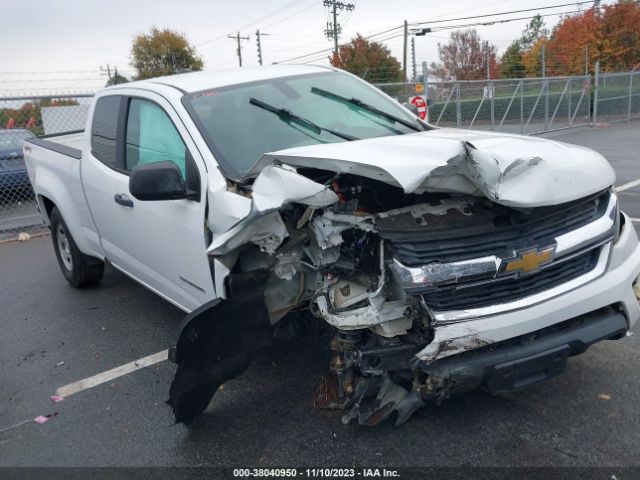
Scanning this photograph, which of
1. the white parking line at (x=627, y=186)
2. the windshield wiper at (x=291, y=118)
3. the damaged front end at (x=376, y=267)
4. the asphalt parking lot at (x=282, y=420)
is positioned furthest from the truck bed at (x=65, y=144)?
the white parking line at (x=627, y=186)

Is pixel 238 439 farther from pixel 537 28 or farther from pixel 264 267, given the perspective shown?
pixel 537 28

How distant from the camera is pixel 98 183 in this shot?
451cm

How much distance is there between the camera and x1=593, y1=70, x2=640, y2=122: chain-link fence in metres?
19.7

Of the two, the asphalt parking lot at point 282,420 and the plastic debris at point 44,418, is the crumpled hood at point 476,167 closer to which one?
the asphalt parking lot at point 282,420

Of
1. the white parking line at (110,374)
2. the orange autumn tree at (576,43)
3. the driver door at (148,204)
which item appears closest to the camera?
the driver door at (148,204)

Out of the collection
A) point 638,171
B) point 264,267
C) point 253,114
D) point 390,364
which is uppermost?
point 253,114

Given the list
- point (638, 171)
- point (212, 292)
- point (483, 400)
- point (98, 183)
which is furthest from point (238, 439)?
point (638, 171)

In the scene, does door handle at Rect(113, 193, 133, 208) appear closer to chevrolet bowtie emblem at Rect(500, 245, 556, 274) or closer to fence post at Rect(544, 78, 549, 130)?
chevrolet bowtie emblem at Rect(500, 245, 556, 274)

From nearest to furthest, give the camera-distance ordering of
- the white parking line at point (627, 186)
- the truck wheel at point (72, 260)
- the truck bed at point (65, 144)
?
the truck bed at point (65, 144), the truck wheel at point (72, 260), the white parking line at point (627, 186)

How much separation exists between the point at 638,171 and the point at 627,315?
316 inches

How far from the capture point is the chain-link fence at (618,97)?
64.6ft

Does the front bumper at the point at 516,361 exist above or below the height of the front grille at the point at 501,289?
below

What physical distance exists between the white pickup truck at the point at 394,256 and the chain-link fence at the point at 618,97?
18970 mm

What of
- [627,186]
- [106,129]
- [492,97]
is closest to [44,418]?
[106,129]
